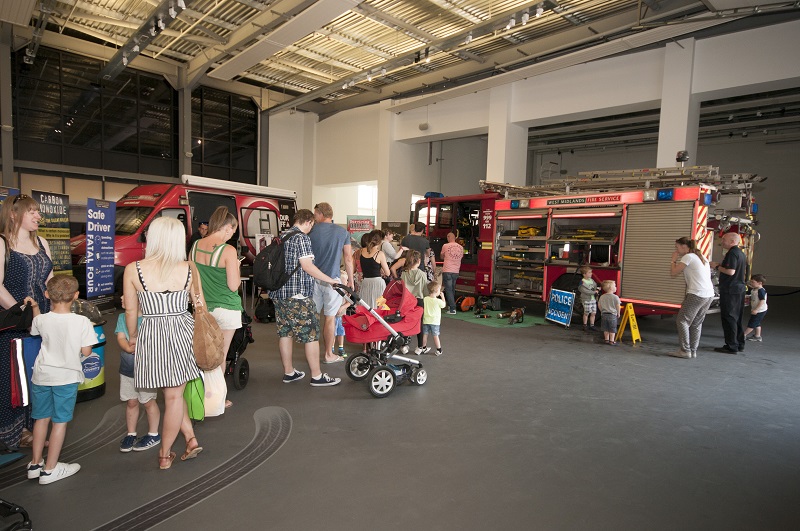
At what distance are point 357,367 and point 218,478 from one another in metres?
2.22

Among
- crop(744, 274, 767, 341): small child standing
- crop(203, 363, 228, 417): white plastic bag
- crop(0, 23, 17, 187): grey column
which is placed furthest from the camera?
crop(0, 23, 17, 187): grey column

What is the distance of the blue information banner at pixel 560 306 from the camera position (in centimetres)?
877

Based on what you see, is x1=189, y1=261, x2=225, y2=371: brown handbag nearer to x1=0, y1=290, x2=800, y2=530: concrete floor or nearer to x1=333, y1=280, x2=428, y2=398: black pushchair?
x1=0, y1=290, x2=800, y2=530: concrete floor

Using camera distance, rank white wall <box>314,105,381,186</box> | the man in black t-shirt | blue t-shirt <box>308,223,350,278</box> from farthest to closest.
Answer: white wall <box>314,105,381,186</box>
the man in black t-shirt
blue t-shirt <box>308,223,350,278</box>

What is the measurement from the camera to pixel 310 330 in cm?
463

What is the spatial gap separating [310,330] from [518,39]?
10.5m

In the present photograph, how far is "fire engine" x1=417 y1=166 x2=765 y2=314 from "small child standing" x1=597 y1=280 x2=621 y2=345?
Answer: 731 mm

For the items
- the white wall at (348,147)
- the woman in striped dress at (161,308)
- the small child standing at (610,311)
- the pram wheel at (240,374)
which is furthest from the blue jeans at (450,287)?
the white wall at (348,147)

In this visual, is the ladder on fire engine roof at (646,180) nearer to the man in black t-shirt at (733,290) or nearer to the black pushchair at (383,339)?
the man in black t-shirt at (733,290)

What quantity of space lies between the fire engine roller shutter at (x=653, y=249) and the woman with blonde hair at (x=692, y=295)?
2.93ft

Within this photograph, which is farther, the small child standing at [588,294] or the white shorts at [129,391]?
the small child standing at [588,294]

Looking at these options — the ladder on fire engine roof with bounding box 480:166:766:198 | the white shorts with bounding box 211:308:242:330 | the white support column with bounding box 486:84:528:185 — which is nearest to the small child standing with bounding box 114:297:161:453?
the white shorts with bounding box 211:308:242:330

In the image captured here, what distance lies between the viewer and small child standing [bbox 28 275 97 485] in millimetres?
2855

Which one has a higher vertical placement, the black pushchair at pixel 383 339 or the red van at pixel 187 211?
the red van at pixel 187 211
